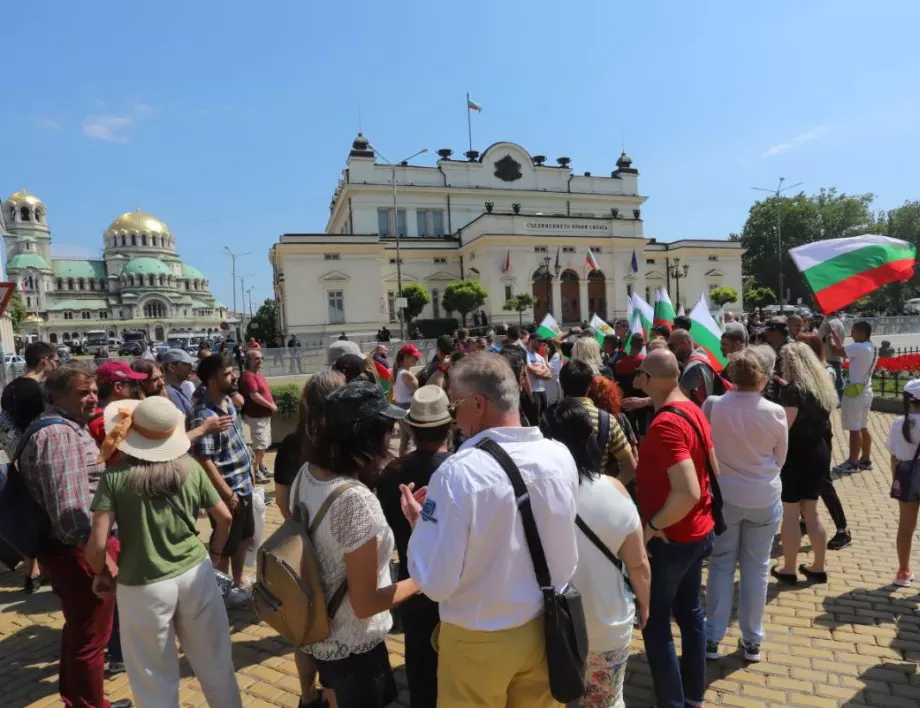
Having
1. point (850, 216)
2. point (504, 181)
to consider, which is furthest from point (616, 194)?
point (850, 216)

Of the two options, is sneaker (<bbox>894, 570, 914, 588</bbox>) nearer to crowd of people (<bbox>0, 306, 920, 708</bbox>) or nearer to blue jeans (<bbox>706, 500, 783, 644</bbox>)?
crowd of people (<bbox>0, 306, 920, 708</bbox>)

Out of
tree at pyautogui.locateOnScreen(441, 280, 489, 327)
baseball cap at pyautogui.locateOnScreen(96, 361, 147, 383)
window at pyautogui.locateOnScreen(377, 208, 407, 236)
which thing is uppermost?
window at pyautogui.locateOnScreen(377, 208, 407, 236)

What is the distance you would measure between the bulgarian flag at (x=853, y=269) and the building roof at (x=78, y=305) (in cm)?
12808

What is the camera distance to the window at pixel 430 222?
51.4 m

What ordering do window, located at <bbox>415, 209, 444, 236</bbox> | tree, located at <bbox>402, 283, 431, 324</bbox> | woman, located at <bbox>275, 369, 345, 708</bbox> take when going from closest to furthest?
woman, located at <bbox>275, 369, 345, 708</bbox>
tree, located at <bbox>402, 283, 431, 324</bbox>
window, located at <bbox>415, 209, 444, 236</bbox>

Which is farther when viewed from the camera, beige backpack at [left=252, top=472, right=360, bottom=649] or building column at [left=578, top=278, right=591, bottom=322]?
building column at [left=578, top=278, right=591, bottom=322]

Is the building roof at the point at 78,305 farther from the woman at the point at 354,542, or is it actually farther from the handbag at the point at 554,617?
the handbag at the point at 554,617

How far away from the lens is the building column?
4537cm

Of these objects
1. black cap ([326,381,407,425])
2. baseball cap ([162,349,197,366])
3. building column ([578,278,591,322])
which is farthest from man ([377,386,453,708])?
building column ([578,278,591,322])

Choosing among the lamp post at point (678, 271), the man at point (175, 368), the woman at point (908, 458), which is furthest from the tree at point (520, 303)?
the woman at point (908, 458)

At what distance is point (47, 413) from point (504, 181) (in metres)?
53.8

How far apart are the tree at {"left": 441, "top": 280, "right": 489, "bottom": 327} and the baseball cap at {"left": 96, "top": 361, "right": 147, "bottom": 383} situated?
35.4m

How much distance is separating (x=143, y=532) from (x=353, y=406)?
1.27 m

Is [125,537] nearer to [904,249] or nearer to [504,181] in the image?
[904,249]
